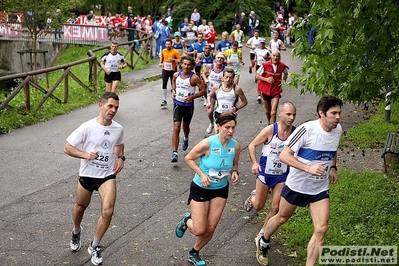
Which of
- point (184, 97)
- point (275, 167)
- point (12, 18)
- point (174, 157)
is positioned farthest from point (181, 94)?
point (12, 18)

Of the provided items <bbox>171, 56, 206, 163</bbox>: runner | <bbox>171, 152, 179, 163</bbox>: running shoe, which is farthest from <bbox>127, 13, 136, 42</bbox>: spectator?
<bbox>171, 152, 179, 163</bbox>: running shoe

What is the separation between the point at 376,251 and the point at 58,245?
3.84 metres

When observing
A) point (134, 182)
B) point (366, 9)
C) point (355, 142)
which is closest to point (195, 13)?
point (355, 142)

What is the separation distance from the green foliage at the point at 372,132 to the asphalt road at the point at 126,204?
88.7 inches

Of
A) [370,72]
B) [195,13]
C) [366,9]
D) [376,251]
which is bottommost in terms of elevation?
[195,13]

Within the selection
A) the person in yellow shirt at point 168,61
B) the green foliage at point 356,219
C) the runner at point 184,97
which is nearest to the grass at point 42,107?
the person in yellow shirt at point 168,61

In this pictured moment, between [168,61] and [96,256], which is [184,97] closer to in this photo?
[96,256]

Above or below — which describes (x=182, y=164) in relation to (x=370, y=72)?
below

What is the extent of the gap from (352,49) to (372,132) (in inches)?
258

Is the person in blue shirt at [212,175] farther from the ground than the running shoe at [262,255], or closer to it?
farther from the ground

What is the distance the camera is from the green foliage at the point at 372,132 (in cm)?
1309

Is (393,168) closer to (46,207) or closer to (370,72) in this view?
(370,72)

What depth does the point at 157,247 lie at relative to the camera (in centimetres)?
777

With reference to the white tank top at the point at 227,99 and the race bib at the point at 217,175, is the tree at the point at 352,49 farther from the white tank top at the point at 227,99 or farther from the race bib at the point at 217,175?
the white tank top at the point at 227,99
